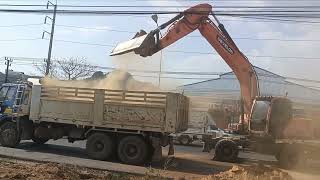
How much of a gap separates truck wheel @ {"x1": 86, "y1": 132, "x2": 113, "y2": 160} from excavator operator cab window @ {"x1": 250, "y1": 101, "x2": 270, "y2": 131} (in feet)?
18.4

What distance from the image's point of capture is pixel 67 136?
20.0 m

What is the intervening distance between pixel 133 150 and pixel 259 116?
517cm

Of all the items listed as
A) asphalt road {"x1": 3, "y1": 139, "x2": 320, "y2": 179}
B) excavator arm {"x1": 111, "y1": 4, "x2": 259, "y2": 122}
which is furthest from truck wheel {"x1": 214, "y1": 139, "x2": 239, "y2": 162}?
excavator arm {"x1": 111, "y1": 4, "x2": 259, "y2": 122}

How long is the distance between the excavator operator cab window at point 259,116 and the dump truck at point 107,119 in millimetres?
2628

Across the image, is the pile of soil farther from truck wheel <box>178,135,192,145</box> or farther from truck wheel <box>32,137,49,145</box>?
truck wheel <box>178,135,192,145</box>

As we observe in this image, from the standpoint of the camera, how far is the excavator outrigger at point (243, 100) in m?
20.0

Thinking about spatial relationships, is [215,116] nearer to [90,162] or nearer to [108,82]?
[108,82]

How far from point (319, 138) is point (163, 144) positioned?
248 inches

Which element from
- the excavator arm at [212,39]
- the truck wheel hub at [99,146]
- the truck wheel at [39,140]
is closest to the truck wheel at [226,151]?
the excavator arm at [212,39]

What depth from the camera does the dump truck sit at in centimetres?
1839

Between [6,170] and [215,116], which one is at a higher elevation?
[215,116]

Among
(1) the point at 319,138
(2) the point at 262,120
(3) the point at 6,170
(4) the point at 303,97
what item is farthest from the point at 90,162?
(4) the point at 303,97

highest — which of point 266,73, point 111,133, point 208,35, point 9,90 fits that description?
point 266,73

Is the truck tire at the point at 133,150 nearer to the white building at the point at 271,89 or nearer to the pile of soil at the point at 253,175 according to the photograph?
the pile of soil at the point at 253,175
